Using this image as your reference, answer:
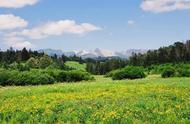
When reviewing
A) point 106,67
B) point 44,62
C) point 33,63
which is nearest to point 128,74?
point 44,62

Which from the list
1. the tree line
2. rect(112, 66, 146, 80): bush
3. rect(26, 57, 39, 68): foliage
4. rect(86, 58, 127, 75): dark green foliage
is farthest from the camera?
rect(86, 58, 127, 75): dark green foliage

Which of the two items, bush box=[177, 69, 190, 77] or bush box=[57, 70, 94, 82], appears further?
bush box=[177, 69, 190, 77]

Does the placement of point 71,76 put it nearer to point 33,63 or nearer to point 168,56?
point 33,63

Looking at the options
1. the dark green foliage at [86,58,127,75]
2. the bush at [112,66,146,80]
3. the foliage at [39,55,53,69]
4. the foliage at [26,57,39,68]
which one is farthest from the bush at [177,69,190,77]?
the dark green foliage at [86,58,127,75]

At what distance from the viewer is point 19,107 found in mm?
22375

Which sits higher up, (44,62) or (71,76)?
(44,62)

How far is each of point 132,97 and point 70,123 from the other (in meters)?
8.60

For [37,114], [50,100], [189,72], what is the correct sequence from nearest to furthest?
1. [37,114]
2. [50,100]
3. [189,72]

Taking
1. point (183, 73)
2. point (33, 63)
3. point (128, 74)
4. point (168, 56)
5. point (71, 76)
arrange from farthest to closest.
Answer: point (168, 56), point (33, 63), point (183, 73), point (128, 74), point (71, 76)

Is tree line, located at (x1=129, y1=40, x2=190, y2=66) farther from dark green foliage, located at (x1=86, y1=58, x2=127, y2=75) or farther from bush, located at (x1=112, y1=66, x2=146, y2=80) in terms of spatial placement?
bush, located at (x1=112, y1=66, x2=146, y2=80)

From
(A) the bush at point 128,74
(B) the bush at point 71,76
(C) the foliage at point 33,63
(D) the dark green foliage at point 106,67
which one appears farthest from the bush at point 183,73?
(D) the dark green foliage at point 106,67

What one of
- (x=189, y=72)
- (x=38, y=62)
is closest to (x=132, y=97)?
(x=189, y=72)

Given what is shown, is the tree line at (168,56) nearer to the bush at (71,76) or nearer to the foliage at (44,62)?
the foliage at (44,62)

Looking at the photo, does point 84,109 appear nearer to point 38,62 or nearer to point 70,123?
point 70,123
